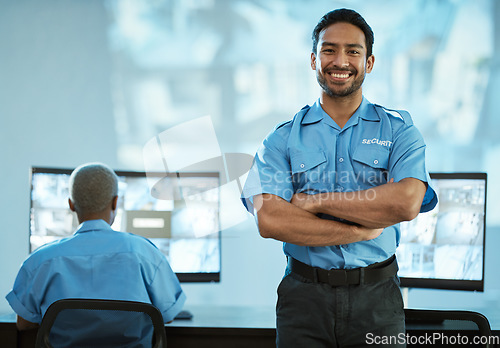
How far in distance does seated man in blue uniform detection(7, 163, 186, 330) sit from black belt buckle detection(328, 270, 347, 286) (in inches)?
25.4

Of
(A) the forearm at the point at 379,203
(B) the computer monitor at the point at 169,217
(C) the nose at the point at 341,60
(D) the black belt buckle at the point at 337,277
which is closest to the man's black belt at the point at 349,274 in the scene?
(D) the black belt buckle at the point at 337,277

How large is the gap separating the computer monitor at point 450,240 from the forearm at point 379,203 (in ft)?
2.64

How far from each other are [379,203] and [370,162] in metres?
0.17

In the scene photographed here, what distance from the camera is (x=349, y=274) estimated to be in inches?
59.5

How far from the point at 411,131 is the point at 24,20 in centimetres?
291

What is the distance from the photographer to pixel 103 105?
3.41 metres

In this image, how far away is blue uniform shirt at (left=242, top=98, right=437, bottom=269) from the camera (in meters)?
1.57

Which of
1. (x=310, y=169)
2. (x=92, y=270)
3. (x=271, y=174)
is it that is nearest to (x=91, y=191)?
(x=92, y=270)

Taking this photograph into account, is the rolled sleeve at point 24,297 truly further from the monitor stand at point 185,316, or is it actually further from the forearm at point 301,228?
the forearm at point 301,228

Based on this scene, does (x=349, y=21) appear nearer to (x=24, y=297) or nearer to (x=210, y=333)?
(x=210, y=333)

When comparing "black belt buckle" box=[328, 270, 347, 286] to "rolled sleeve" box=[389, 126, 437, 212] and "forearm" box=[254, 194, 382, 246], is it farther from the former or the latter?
"rolled sleeve" box=[389, 126, 437, 212]

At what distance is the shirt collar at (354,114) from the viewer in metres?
1.70

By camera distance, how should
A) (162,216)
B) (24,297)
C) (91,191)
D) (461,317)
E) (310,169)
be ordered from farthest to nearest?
(162,216), (91,191), (24,297), (310,169), (461,317)

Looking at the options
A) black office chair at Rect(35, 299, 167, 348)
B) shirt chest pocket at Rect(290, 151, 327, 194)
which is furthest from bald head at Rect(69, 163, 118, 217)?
shirt chest pocket at Rect(290, 151, 327, 194)
